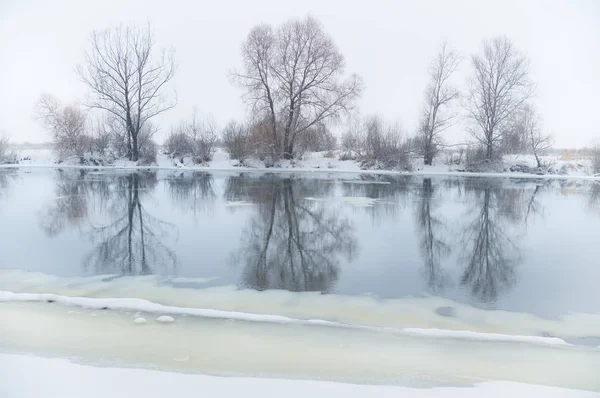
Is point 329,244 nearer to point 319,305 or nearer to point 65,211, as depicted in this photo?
point 319,305

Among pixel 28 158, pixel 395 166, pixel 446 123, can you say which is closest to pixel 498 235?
pixel 395 166

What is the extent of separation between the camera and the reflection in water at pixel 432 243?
657 cm

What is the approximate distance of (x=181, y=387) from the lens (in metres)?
3.29

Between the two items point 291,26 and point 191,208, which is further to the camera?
point 291,26

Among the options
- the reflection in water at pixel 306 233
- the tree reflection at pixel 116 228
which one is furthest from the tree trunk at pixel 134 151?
the tree reflection at pixel 116 228

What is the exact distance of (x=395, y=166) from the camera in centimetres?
3331

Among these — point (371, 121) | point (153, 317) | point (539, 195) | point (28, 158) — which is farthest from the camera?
point (28, 158)

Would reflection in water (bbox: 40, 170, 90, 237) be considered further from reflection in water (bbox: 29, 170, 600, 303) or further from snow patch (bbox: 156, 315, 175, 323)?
snow patch (bbox: 156, 315, 175, 323)

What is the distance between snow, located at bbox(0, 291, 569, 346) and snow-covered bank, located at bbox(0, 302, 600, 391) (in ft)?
0.30

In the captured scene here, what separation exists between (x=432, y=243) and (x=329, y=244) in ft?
7.54

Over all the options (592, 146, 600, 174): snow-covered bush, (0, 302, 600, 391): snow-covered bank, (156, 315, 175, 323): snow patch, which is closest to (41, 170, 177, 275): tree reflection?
(156, 315, 175, 323): snow patch

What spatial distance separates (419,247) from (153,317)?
564 centimetres

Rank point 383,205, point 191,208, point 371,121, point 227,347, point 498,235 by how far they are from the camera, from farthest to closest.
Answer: point 371,121 < point 383,205 < point 191,208 < point 498,235 < point 227,347

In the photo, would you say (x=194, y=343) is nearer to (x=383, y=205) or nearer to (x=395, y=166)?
(x=383, y=205)
